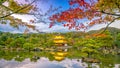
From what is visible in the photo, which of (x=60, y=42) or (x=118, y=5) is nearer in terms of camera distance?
(x=118, y=5)

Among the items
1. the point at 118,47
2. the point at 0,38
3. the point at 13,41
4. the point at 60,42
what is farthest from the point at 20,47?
the point at 118,47

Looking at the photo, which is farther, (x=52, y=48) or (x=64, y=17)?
(x=52, y=48)

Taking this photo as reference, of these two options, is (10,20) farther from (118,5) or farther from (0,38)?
(0,38)

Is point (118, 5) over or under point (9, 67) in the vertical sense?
over

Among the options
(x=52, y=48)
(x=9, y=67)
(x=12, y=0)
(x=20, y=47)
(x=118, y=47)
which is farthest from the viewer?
(x=52, y=48)

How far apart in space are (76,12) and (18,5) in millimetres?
2612

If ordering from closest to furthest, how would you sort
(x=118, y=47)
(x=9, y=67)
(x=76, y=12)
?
1. (x=76, y=12)
2. (x=9, y=67)
3. (x=118, y=47)

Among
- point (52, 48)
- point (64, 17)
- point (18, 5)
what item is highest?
point (18, 5)

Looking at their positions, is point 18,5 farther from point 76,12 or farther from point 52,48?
point 52,48

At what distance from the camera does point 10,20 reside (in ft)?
30.2

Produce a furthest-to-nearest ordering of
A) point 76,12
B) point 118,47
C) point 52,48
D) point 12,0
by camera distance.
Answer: point 52,48, point 118,47, point 12,0, point 76,12

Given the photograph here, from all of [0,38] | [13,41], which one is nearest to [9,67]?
[13,41]

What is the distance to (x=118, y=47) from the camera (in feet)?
164

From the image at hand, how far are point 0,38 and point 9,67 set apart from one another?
115ft
